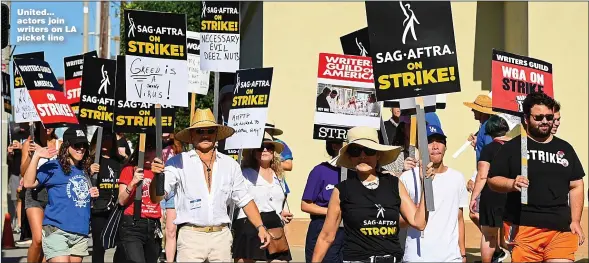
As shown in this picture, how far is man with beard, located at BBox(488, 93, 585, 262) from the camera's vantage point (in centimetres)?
895

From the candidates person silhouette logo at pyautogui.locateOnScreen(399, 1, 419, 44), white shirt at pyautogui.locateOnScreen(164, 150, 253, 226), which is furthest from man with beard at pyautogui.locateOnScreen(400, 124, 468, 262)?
white shirt at pyautogui.locateOnScreen(164, 150, 253, 226)

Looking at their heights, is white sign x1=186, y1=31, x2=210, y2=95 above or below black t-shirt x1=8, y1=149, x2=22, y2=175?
above

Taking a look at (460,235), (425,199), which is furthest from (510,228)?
(425,199)

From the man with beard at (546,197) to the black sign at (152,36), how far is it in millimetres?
3515

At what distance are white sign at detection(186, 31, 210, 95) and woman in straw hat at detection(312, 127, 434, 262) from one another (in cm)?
763

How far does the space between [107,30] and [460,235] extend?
3297cm

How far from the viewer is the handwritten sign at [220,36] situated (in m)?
14.2

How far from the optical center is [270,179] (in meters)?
12.0

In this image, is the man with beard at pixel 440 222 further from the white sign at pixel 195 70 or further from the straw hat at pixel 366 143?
the white sign at pixel 195 70

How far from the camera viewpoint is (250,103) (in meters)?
13.0

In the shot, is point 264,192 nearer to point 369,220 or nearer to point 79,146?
point 79,146

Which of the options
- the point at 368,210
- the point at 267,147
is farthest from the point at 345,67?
the point at 368,210

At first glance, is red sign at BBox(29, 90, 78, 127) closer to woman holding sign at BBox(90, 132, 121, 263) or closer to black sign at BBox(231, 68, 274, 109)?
woman holding sign at BBox(90, 132, 121, 263)

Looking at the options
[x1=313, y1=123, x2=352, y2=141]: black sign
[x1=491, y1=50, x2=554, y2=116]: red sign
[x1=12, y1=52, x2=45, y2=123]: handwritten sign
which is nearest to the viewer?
[x1=491, y1=50, x2=554, y2=116]: red sign
